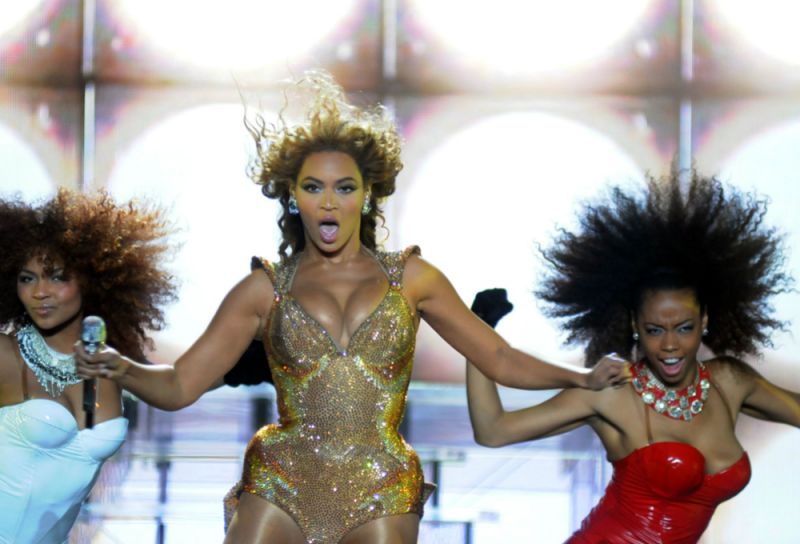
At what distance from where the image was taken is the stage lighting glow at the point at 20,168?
748 centimetres

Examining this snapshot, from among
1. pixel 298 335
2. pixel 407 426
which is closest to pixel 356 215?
pixel 298 335

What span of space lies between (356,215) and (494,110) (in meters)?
3.58

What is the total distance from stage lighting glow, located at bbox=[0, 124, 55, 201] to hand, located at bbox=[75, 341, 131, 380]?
3900 mm

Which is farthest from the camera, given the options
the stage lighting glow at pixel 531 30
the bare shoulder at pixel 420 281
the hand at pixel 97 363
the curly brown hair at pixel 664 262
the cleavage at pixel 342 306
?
the stage lighting glow at pixel 531 30

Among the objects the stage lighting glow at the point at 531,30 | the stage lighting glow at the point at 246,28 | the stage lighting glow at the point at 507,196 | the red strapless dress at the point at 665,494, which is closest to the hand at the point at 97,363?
the red strapless dress at the point at 665,494

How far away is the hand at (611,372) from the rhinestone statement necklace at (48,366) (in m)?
1.76

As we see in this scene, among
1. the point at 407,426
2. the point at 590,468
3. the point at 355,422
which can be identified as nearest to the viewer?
the point at 355,422

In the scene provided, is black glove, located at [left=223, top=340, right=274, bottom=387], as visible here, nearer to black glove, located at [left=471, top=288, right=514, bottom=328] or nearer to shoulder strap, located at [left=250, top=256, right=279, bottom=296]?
shoulder strap, located at [left=250, top=256, right=279, bottom=296]

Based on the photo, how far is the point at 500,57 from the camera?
7.63 m

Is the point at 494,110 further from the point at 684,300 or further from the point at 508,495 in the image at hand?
the point at 684,300

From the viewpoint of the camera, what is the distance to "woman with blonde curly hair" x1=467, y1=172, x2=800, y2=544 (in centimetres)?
467

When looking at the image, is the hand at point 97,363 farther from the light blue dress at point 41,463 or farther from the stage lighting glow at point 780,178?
the stage lighting glow at point 780,178

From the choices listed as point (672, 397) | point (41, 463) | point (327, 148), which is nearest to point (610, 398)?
point (672, 397)

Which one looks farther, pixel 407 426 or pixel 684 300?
pixel 407 426
